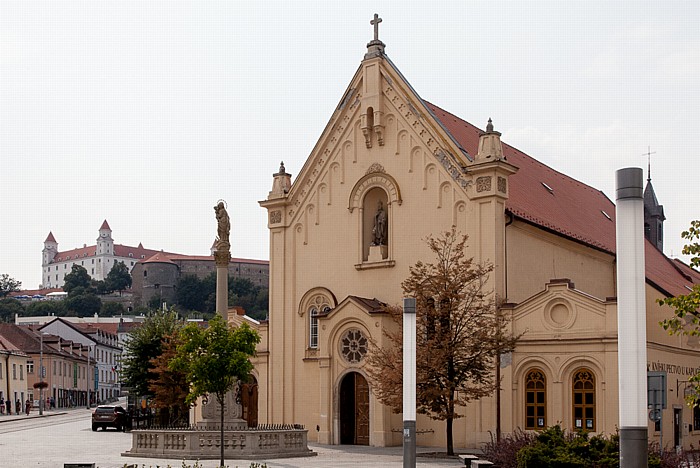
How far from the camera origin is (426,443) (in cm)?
3525

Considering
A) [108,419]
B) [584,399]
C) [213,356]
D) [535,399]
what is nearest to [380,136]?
[535,399]

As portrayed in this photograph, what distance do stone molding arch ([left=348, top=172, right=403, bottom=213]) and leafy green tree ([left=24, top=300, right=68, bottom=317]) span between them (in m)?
158

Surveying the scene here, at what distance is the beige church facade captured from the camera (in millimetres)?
32375

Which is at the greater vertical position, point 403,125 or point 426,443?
point 403,125

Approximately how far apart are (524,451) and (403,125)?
21.3m

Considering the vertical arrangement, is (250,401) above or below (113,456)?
above

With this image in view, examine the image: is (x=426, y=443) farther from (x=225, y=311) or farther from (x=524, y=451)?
(x=524, y=451)

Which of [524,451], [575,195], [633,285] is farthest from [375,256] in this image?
[633,285]

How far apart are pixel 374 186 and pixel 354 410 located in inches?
338

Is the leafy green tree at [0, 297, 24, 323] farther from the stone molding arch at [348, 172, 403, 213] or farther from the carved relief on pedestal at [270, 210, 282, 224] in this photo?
the stone molding arch at [348, 172, 403, 213]

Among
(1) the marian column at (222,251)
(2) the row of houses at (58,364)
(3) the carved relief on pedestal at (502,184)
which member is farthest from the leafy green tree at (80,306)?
(3) the carved relief on pedestal at (502,184)

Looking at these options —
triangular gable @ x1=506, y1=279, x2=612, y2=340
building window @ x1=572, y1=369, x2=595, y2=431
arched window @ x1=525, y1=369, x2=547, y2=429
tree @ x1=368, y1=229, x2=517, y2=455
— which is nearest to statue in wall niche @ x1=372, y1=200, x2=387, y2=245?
tree @ x1=368, y1=229, x2=517, y2=455

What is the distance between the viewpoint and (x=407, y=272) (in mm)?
36719

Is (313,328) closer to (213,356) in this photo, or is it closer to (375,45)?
(375,45)
